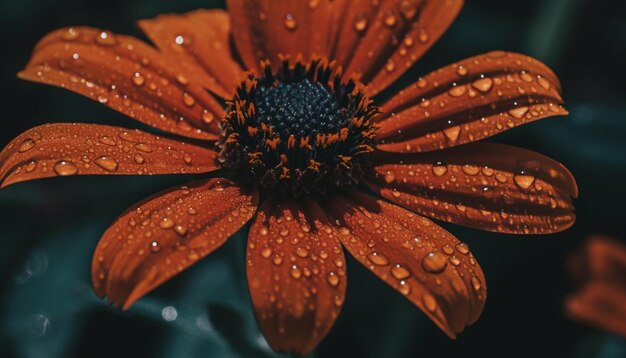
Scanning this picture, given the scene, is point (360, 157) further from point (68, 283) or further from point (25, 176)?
point (68, 283)

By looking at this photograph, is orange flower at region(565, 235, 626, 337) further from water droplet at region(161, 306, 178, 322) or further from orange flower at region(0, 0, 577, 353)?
water droplet at region(161, 306, 178, 322)

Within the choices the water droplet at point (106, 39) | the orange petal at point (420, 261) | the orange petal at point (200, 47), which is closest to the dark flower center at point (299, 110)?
the orange petal at point (200, 47)

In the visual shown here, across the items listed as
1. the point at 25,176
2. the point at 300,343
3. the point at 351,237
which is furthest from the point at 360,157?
the point at 25,176

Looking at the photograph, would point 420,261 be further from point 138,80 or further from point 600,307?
point 600,307

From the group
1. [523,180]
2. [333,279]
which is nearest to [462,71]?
[523,180]

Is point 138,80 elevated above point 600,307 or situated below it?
above

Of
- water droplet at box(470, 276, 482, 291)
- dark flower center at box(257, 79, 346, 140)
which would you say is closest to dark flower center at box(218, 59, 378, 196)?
dark flower center at box(257, 79, 346, 140)
